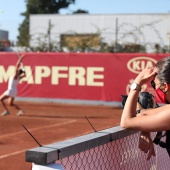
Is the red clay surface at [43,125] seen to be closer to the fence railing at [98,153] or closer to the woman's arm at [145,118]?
the fence railing at [98,153]

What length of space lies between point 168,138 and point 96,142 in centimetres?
55

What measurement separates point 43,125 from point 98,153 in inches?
392

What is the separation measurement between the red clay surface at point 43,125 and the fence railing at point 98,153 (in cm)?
404

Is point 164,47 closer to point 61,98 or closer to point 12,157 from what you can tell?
point 61,98

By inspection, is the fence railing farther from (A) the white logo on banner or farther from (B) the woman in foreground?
(A) the white logo on banner

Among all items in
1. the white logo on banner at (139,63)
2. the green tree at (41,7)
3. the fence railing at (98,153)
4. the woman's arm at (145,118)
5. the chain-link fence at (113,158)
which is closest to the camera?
the fence railing at (98,153)

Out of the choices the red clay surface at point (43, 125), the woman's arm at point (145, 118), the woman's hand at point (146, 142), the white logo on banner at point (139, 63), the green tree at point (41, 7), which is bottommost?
the red clay surface at point (43, 125)

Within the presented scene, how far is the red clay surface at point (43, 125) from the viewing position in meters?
9.02

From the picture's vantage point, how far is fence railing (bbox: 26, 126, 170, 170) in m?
2.71

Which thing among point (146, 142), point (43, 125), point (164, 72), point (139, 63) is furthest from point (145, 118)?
point (139, 63)

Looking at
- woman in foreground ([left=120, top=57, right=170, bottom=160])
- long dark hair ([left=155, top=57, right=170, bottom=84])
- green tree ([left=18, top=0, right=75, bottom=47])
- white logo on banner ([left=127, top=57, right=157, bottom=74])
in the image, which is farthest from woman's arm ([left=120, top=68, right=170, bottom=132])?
green tree ([left=18, top=0, right=75, bottom=47])

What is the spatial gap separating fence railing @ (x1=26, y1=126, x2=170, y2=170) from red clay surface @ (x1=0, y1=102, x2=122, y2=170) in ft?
13.3

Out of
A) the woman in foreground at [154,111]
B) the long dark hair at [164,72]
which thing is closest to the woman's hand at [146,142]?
the woman in foreground at [154,111]

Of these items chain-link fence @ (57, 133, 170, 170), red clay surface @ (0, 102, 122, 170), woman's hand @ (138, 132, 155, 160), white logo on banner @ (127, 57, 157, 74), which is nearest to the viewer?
chain-link fence @ (57, 133, 170, 170)
